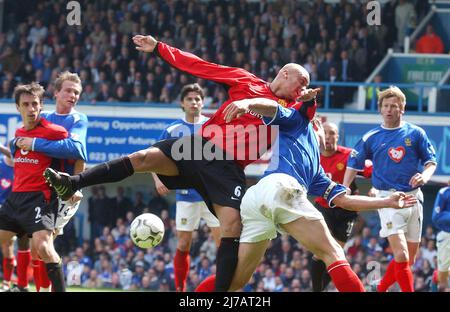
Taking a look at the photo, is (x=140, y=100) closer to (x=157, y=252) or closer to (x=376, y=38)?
(x=157, y=252)

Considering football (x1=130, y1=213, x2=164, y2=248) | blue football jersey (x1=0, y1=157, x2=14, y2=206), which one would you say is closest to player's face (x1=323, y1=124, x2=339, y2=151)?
football (x1=130, y1=213, x2=164, y2=248)

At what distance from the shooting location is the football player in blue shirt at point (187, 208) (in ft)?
37.9

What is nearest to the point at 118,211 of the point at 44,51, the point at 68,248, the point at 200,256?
the point at 68,248

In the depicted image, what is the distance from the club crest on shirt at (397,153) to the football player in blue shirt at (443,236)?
245 centimetres

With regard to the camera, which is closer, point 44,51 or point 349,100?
point 349,100

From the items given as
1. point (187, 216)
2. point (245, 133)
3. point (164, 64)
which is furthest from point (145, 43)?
point (164, 64)

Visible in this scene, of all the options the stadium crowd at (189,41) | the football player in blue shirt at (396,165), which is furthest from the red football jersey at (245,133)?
the stadium crowd at (189,41)

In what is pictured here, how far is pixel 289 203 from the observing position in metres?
7.24

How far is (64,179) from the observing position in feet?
25.9

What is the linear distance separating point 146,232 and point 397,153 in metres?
2.94

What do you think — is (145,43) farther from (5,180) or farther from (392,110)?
(5,180)

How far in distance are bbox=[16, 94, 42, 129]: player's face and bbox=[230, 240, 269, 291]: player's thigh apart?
8.77 feet

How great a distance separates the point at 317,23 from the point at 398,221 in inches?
450

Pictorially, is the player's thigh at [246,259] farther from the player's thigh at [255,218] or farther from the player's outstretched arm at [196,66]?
the player's outstretched arm at [196,66]
